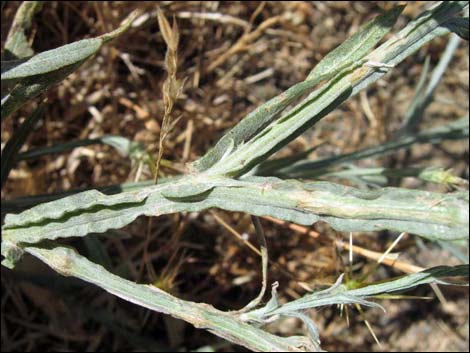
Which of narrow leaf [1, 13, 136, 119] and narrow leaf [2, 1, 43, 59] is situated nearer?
narrow leaf [1, 13, 136, 119]

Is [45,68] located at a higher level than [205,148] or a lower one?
higher

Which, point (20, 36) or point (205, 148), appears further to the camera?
point (205, 148)

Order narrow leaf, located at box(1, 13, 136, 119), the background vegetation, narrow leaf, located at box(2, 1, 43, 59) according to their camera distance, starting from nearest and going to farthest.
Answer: narrow leaf, located at box(1, 13, 136, 119) → narrow leaf, located at box(2, 1, 43, 59) → the background vegetation

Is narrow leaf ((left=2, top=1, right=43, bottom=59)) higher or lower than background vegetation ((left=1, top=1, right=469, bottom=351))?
higher

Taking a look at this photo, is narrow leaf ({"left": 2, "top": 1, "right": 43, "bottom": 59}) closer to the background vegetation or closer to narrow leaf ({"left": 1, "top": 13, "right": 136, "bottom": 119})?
narrow leaf ({"left": 1, "top": 13, "right": 136, "bottom": 119})

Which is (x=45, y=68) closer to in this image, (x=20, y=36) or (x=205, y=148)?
(x=20, y=36)

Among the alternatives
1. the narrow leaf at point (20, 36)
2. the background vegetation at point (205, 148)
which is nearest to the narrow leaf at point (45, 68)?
the narrow leaf at point (20, 36)

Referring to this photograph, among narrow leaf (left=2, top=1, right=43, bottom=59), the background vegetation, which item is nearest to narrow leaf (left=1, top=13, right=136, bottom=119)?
narrow leaf (left=2, top=1, right=43, bottom=59)

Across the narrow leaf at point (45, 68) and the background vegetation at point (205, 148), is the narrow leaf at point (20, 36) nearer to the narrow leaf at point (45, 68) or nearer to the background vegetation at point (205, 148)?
the narrow leaf at point (45, 68)

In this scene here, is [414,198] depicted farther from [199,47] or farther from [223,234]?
[199,47]

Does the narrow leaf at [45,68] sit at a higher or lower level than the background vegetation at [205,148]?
higher

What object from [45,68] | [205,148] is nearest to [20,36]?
[45,68]
